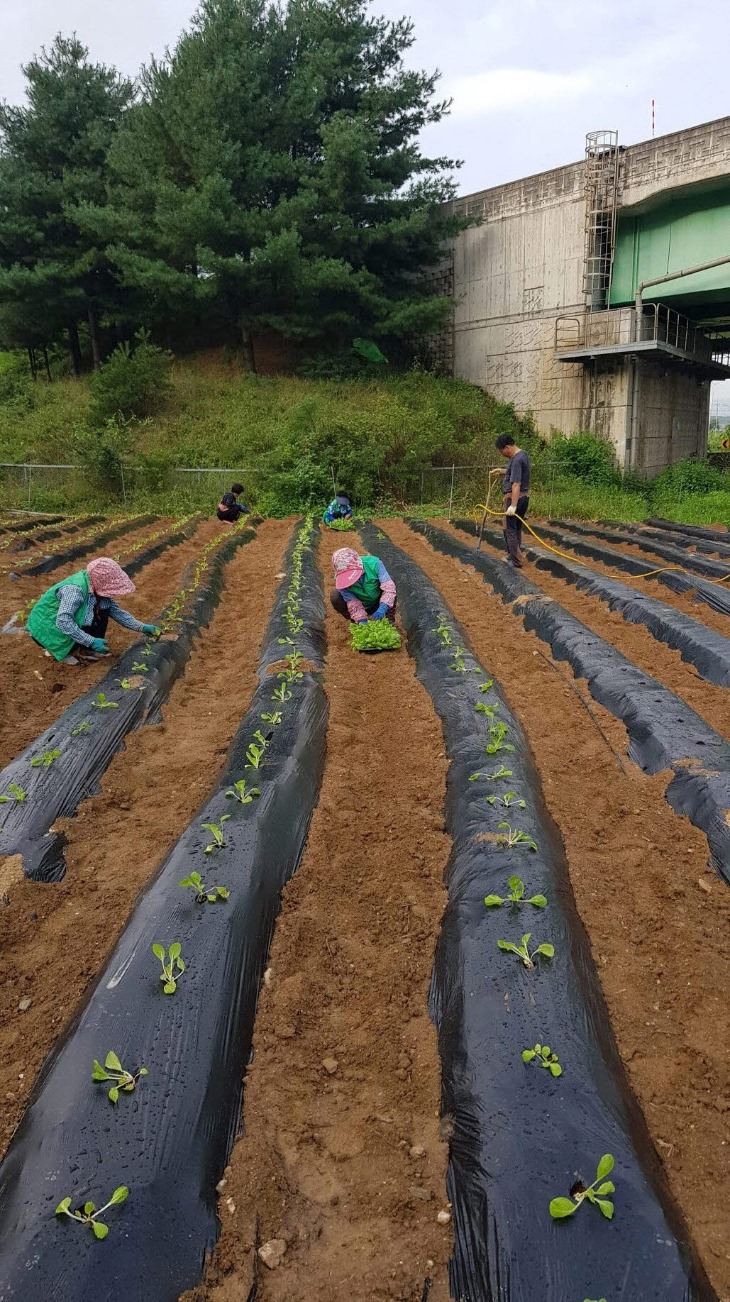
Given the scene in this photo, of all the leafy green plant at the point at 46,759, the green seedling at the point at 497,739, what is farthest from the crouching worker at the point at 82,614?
the green seedling at the point at 497,739

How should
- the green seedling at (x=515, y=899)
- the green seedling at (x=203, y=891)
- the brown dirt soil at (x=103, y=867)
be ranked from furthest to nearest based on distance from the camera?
the green seedling at (x=203, y=891), the green seedling at (x=515, y=899), the brown dirt soil at (x=103, y=867)

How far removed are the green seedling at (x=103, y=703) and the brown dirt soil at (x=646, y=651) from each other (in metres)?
4.20

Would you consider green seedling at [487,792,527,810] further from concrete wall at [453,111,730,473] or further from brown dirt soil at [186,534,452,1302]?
concrete wall at [453,111,730,473]

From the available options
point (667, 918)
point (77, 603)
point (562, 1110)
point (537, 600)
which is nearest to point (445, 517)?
point (537, 600)

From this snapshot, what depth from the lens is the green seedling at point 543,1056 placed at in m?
2.38

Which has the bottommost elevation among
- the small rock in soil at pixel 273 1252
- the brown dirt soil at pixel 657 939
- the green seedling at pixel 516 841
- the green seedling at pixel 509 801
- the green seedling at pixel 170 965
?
the small rock in soil at pixel 273 1252

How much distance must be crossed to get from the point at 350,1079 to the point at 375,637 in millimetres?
4728

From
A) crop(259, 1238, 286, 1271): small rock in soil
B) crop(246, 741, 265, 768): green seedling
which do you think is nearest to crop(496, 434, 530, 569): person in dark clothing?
crop(246, 741, 265, 768): green seedling

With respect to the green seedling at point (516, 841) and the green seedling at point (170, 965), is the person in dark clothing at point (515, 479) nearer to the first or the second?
the green seedling at point (516, 841)

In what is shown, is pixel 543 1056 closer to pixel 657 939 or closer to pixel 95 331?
pixel 657 939

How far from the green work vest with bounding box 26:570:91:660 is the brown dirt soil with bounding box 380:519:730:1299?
3928 mm

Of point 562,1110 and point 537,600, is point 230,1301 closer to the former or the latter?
point 562,1110

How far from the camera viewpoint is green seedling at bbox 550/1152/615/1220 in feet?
6.32

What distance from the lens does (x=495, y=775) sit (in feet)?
13.5
